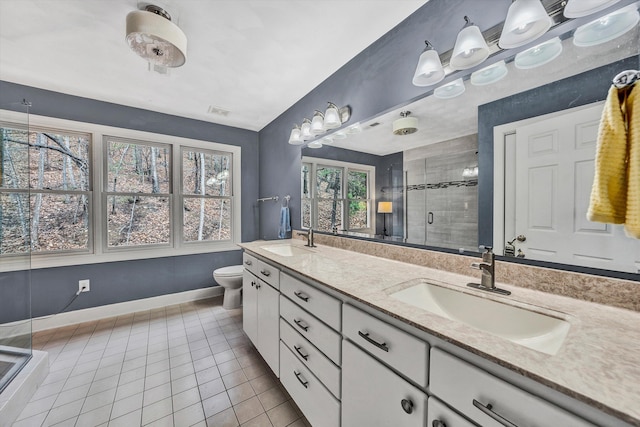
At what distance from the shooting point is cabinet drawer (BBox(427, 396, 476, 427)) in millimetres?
596

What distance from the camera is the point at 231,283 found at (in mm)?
2676

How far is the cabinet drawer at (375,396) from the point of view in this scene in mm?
709

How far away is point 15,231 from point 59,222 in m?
0.53

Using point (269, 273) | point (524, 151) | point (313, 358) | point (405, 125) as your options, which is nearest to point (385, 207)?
point (405, 125)

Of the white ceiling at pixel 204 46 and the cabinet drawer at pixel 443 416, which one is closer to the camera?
the cabinet drawer at pixel 443 416

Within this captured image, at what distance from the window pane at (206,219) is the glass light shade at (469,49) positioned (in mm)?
3005

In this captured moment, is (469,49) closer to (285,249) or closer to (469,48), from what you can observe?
(469,48)

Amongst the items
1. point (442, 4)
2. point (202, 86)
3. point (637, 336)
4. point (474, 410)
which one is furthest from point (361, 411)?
point (202, 86)

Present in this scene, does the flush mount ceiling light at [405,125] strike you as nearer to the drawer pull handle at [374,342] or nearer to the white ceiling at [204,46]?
the white ceiling at [204,46]

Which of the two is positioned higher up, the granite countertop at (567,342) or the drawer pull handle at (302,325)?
the granite countertop at (567,342)

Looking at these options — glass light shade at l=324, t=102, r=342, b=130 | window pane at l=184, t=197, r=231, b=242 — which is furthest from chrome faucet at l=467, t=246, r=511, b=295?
window pane at l=184, t=197, r=231, b=242

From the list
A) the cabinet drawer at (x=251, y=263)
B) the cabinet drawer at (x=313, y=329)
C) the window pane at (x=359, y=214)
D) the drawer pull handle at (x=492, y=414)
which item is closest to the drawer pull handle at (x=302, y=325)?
the cabinet drawer at (x=313, y=329)

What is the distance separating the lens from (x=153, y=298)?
2.79 meters

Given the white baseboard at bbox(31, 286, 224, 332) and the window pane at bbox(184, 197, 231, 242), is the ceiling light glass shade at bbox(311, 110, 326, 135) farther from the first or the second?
the white baseboard at bbox(31, 286, 224, 332)
